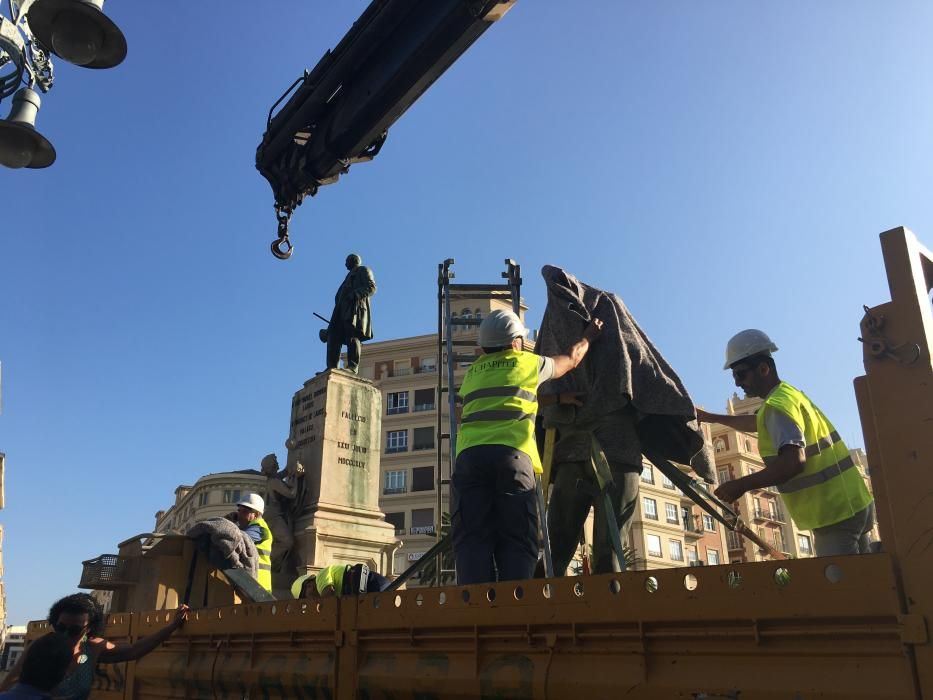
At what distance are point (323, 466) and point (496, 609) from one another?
30.4 ft

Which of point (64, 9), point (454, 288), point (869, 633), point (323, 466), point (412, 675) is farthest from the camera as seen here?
→ point (323, 466)

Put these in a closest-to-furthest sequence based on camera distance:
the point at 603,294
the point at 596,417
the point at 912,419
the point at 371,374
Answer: the point at 912,419 < the point at 596,417 < the point at 603,294 < the point at 371,374

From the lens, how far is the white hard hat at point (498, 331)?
4.04 m

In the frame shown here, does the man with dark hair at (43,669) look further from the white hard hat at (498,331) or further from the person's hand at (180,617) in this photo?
the white hard hat at (498,331)

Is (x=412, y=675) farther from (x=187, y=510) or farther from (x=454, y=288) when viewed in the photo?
(x=187, y=510)

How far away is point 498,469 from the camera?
366 centimetres

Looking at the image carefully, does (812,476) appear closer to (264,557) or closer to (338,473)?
(264,557)

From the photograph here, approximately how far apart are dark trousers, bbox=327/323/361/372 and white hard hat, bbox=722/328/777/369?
34.2 ft

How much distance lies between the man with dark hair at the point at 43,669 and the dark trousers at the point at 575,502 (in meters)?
2.44

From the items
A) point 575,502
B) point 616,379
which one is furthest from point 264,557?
point 616,379

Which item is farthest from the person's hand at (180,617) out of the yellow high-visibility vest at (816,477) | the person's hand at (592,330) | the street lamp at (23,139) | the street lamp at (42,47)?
the street lamp at (23,139)

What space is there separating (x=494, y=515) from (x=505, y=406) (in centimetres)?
55

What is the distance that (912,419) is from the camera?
1917 millimetres

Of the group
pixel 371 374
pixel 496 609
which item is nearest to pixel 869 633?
pixel 496 609
